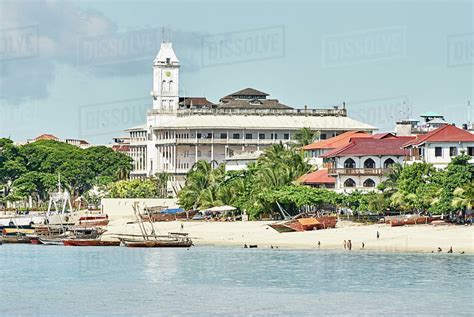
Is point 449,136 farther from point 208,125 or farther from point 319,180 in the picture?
point 208,125

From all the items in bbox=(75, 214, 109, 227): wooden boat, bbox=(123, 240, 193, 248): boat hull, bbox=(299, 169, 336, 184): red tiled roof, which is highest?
bbox=(299, 169, 336, 184): red tiled roof

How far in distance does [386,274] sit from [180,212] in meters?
53.5

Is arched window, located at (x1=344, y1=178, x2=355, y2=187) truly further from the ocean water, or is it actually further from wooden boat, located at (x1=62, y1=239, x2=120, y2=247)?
wooden boat, located at (x1=62, y1=239, x2=120, y2=247)

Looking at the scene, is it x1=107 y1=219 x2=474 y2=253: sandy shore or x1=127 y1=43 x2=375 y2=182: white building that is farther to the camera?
x1=127 y1=43 x2=375 y2=182: white building

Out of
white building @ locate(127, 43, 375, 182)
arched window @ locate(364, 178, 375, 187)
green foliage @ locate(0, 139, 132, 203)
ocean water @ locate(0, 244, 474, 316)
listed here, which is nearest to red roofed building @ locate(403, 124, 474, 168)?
arched window @ locate(364, 178, 375, 187)

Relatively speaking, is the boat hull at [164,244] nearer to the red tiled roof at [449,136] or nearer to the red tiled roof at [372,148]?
the red tiled roof at [372,148]

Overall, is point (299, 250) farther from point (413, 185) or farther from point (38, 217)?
point (38, 217)

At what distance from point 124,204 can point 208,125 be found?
3183 cm

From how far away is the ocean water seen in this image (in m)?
66.3

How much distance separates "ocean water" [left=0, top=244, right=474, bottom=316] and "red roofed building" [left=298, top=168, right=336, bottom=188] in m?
19.0

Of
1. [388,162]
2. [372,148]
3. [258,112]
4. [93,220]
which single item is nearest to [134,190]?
[93,220]

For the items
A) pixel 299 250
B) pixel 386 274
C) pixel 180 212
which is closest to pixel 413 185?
pixel 299 250

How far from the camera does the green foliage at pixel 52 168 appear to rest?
168125 mm

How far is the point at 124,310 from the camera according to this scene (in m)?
66.0
